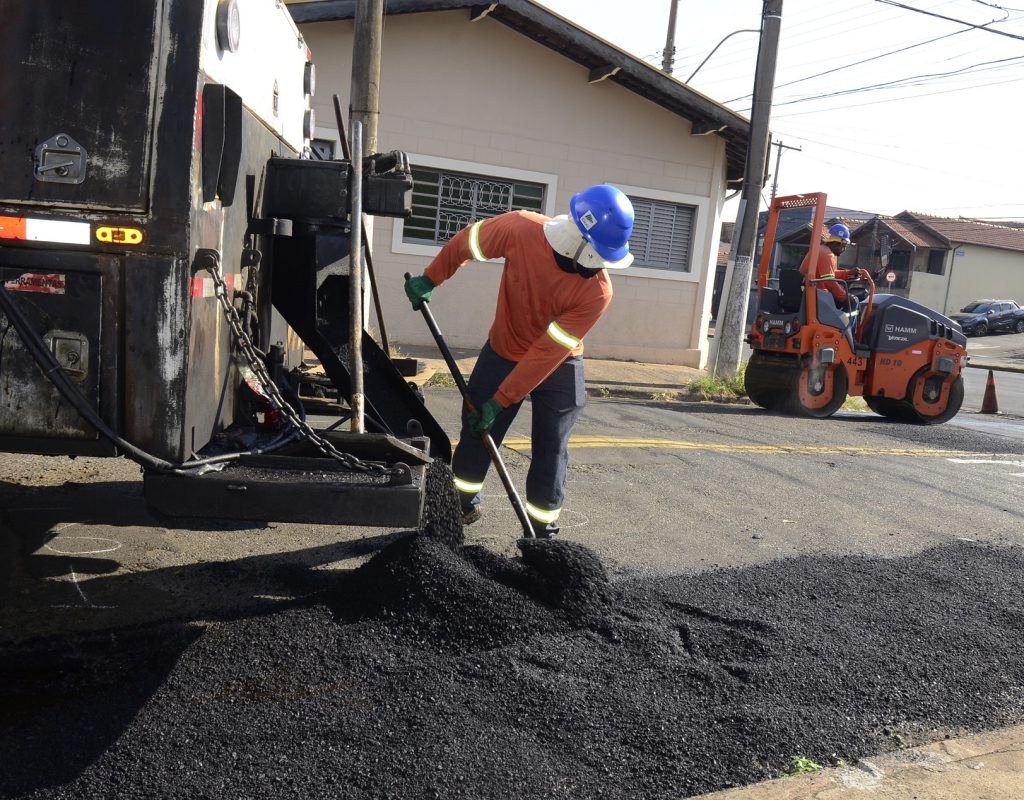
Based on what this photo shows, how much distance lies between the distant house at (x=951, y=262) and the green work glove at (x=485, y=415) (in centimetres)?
4469

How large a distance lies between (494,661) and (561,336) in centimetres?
167

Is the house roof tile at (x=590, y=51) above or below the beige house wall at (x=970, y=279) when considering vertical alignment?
above

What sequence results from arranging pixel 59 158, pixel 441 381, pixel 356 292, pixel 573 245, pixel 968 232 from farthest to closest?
pixel 968 232
pixel 441 381
pixel 573 245
pixel 356 292
pixel 59 158

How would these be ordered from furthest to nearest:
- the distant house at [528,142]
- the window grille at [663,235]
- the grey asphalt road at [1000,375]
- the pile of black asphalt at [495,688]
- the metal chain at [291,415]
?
the grey asphalt road at [1000,375] < the window grille at [663,235] < the distant house at [528,142] < the metal chain at [291,415] < the pile of black asphalt at [495,688]

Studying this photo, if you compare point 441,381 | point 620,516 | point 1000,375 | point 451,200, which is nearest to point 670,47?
point 1000,375

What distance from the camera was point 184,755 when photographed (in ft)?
8.55

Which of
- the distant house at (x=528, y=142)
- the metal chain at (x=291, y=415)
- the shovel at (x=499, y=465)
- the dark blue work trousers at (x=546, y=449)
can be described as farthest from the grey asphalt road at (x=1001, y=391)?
the metal chain at (x=291, y=415)

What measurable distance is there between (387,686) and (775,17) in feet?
37.6

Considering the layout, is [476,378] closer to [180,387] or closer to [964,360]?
[180,387]

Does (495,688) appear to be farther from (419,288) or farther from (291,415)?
(419,288)

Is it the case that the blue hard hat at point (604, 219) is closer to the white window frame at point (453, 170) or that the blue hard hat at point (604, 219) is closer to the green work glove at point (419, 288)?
the green work glove at point (419, 288)

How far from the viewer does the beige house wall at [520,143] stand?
12.5 meters

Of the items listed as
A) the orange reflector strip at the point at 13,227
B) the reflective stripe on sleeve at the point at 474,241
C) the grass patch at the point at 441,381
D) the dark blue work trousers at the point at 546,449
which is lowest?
the grass patch at the point at 441,381

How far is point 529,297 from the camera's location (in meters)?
4.71
